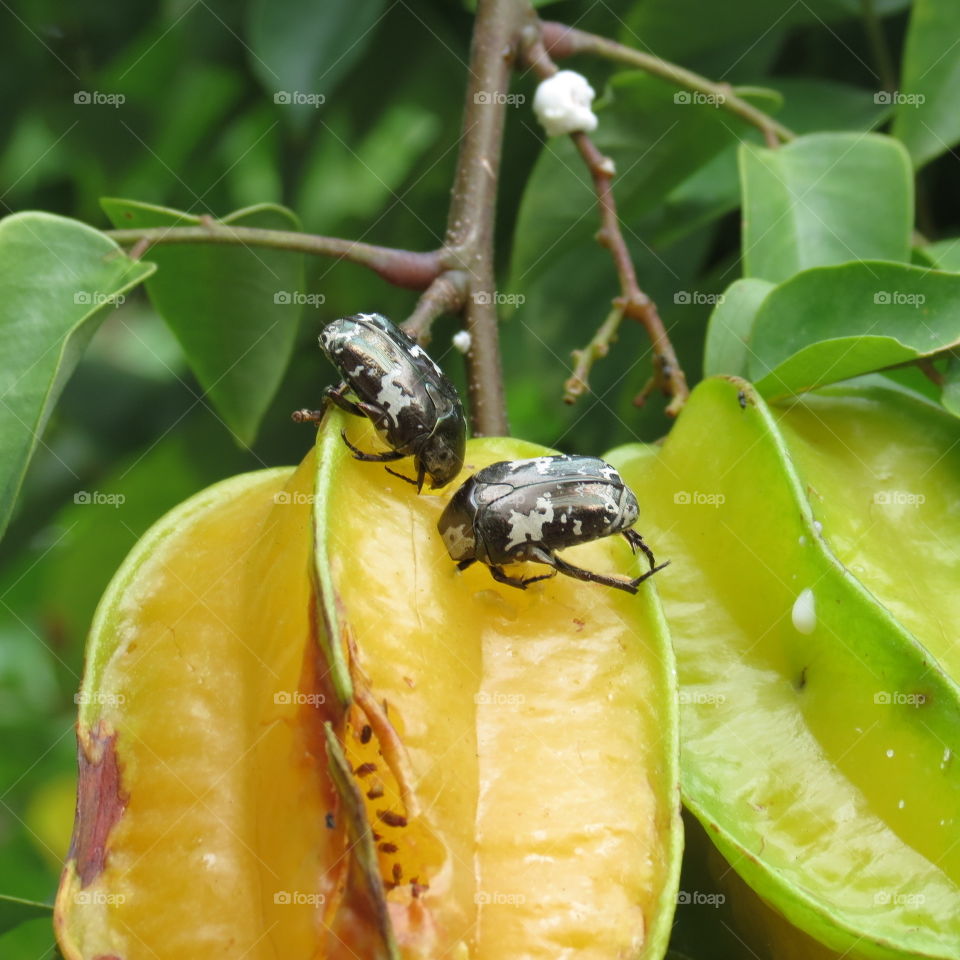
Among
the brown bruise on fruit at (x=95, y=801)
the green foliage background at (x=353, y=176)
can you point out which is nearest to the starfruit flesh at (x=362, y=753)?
the brown bruise on fruit at (x=95, y=801)

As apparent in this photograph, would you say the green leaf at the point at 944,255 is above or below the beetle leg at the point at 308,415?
above

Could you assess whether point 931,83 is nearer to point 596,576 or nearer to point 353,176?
point 596,576

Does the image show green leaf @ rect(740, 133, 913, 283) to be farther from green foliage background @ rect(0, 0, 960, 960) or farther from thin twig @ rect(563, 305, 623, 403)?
thin twig @ rect(563, 305, 623, 403)

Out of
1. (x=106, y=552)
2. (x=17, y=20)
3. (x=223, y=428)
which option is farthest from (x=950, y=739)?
(x=17, y=20)

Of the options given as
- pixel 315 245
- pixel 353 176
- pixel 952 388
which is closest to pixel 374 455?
pixel 315 245

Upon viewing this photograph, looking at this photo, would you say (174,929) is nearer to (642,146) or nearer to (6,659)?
(642,146)

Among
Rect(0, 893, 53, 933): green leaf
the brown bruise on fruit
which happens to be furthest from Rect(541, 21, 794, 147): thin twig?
Rect(0, 893, 53, 933): green leaf

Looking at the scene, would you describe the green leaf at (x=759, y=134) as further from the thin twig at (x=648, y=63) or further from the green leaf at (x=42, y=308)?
the green leaf at (x=42, y=308)
